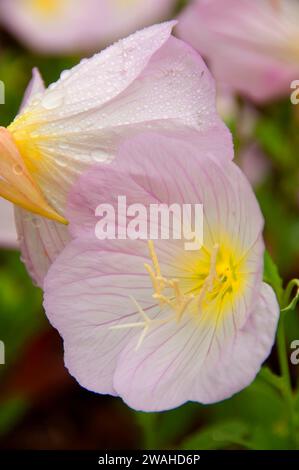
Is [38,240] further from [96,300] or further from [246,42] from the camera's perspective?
[246,42]

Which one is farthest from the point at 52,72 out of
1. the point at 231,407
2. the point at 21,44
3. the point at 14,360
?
the point at 231,407

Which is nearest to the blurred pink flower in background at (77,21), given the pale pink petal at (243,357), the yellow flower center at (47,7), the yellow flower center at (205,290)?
the yellow flower center at (47,7)

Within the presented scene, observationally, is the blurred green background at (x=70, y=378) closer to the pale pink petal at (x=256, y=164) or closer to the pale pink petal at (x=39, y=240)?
the pale pink petal at (x=256, y=164)

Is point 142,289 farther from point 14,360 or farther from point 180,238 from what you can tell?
point 14,360

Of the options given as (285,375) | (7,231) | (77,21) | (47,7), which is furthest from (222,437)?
(47,7)

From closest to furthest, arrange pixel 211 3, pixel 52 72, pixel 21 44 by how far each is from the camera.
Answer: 1. pixel 211 3
2. pixel 52 72
3. pixel 21 44

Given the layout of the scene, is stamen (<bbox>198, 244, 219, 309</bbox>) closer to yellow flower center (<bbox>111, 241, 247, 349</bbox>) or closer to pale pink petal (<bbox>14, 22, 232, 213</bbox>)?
yellow flower center (<bbox>111, 241, 247, 349</bbox>)

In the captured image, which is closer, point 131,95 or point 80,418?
point 131,95

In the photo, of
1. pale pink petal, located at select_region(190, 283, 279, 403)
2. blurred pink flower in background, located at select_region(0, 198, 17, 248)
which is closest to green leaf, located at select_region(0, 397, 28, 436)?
blurred pink flower in background, located at select_region(0, 198, 17, 248)
